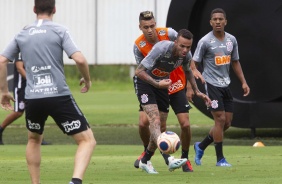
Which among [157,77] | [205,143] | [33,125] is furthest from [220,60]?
[33,125]

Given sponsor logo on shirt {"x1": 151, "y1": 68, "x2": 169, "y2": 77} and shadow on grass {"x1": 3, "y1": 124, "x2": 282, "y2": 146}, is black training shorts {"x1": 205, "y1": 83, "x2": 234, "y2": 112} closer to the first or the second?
sponsor logo on shirt {"x1": 151, "y1": 68, "x2": 169, "y2": 77}

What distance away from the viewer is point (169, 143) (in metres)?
12.2

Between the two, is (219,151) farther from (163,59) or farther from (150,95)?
(163,59)

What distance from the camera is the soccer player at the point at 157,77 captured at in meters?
12.7

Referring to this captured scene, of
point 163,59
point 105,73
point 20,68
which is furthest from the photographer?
point 105,73

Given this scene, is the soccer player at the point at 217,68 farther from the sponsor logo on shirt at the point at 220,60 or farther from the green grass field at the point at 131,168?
the green grass field at the point at 131,168

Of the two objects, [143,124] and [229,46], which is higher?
[229,46]

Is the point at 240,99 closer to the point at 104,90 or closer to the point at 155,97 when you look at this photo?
Answer: the point at 155,97

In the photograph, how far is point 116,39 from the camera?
37.2 metres

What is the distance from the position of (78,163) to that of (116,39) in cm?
2698

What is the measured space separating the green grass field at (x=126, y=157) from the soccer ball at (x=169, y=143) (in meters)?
0.37

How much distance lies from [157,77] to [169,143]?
1403 millimetres

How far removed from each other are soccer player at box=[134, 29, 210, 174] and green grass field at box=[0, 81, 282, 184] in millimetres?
335

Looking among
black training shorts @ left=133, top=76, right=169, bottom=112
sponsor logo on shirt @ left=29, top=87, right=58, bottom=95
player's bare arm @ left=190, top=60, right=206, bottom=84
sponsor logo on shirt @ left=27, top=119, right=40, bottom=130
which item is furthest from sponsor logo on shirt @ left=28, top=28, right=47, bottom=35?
player's bare arm @ left=190, top=60, right=206, bottom=84
